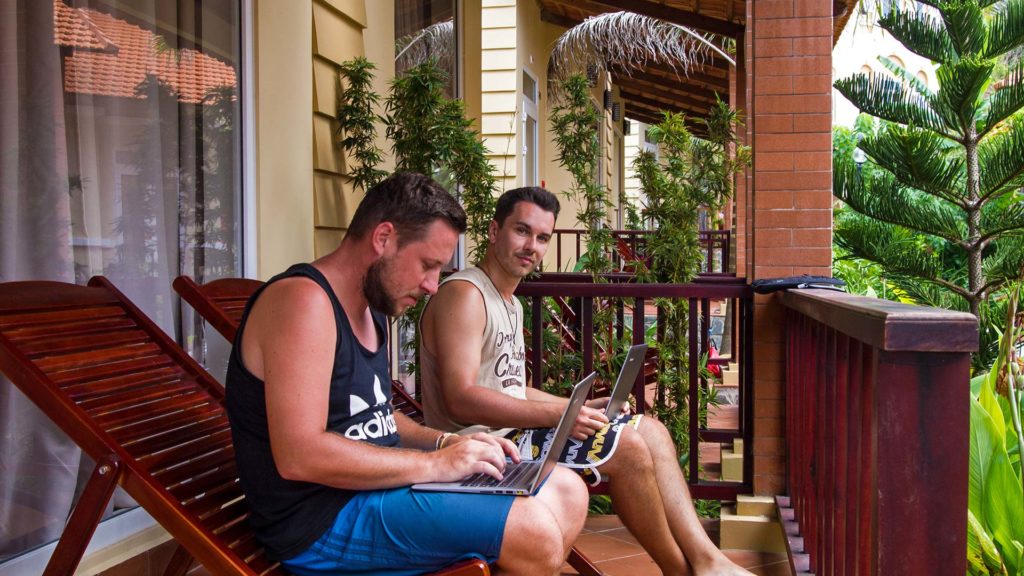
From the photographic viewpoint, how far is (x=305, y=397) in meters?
1.68

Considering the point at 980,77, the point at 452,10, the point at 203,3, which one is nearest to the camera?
the point at 203,3

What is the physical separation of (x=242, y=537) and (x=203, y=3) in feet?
6.33

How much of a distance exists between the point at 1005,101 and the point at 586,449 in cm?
732

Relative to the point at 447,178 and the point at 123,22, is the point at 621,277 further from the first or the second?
the point at 123,22

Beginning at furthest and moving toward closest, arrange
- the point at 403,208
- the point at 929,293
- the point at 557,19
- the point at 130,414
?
the point at 557,19 → the point at 929,293 → the point at 130,414 → the point at 403,208

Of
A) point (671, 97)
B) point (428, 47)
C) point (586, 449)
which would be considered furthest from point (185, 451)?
point (671, 97)

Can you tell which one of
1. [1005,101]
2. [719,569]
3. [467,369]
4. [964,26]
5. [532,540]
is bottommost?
[719,569]

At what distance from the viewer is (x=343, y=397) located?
73.5 inches

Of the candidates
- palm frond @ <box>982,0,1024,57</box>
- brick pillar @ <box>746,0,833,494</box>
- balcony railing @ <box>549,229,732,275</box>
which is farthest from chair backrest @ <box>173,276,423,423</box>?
palm frond @ <box>982,0,1024,57</box>

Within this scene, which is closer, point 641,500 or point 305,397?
point 305,397

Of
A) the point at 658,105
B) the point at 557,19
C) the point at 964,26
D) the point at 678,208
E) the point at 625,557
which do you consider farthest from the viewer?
the point at 658,105

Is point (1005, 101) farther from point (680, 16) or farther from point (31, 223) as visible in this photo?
point (31, 223)

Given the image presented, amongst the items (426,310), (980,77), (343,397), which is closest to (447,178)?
(426,310)

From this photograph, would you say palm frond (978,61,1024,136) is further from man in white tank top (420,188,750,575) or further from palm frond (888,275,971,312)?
man in white tank top (420,188,750,575)
